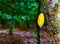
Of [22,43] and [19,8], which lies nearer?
[19,8]

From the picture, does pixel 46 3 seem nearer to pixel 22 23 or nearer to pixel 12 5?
pixel 12 5

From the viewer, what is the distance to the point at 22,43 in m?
4.05

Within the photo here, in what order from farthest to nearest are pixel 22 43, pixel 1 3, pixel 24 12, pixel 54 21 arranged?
pixel 22 43 < pixel 24 12 < pixel 1 3 < pixel 54 21

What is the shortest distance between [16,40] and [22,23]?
1.03m

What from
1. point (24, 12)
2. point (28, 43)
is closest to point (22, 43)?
point (28, 43)

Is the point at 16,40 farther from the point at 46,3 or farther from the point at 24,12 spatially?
the point at 46,3

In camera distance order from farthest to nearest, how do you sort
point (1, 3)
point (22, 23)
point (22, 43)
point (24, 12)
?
1. point (22, 23)
2. point (22, 43)
3. point (24, 12)
4. point (1, 3)

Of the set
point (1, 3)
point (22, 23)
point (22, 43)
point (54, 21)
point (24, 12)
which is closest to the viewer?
point (54, 21)

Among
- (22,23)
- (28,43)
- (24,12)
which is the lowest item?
(28,43)

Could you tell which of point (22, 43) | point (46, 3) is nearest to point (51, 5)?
point (46, 3)

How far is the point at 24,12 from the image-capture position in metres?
3.35

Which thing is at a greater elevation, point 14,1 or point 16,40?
point 14,1

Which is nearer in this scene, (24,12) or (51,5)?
(51,5)

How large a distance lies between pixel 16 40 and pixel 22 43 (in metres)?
0.16
